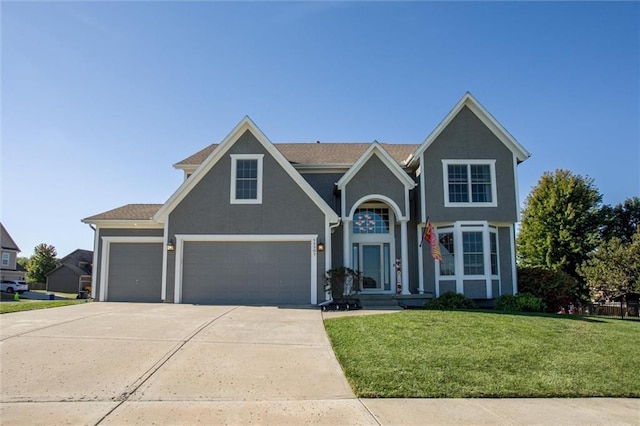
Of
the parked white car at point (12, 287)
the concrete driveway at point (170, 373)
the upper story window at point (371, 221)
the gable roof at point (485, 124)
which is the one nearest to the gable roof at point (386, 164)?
the gable roof at point (485, 124)

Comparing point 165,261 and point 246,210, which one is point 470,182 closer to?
point 246,210

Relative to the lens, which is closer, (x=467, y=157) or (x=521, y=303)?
(x=521, y=303)

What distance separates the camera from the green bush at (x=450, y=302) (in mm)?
15081

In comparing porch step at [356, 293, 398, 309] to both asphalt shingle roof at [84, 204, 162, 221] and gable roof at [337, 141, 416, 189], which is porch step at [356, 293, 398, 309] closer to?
gable roof at [337, 141, 416, 189]

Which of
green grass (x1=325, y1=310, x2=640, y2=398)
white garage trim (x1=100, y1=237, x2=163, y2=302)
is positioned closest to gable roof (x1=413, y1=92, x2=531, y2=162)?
green grass (x1=325, y1=310, x2=640, y2=398)

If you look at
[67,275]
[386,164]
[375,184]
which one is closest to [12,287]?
[67,275]

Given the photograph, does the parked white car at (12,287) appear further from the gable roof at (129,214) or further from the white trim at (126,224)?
the white trim at (126,224)

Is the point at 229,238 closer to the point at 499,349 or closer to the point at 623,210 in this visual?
the point at 499,349

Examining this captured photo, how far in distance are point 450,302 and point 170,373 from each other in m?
10.9

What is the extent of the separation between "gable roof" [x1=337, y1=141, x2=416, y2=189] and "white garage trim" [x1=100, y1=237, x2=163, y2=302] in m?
7.48

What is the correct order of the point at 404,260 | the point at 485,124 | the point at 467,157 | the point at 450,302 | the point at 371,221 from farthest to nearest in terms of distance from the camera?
the point at 371,221 < the point at 485,124 < the point at 467,157 < the point at 404,260 < the point at 450,302

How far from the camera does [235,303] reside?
15422 millimetres

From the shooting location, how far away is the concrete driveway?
540 centimetres

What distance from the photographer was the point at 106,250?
16.9 metres
